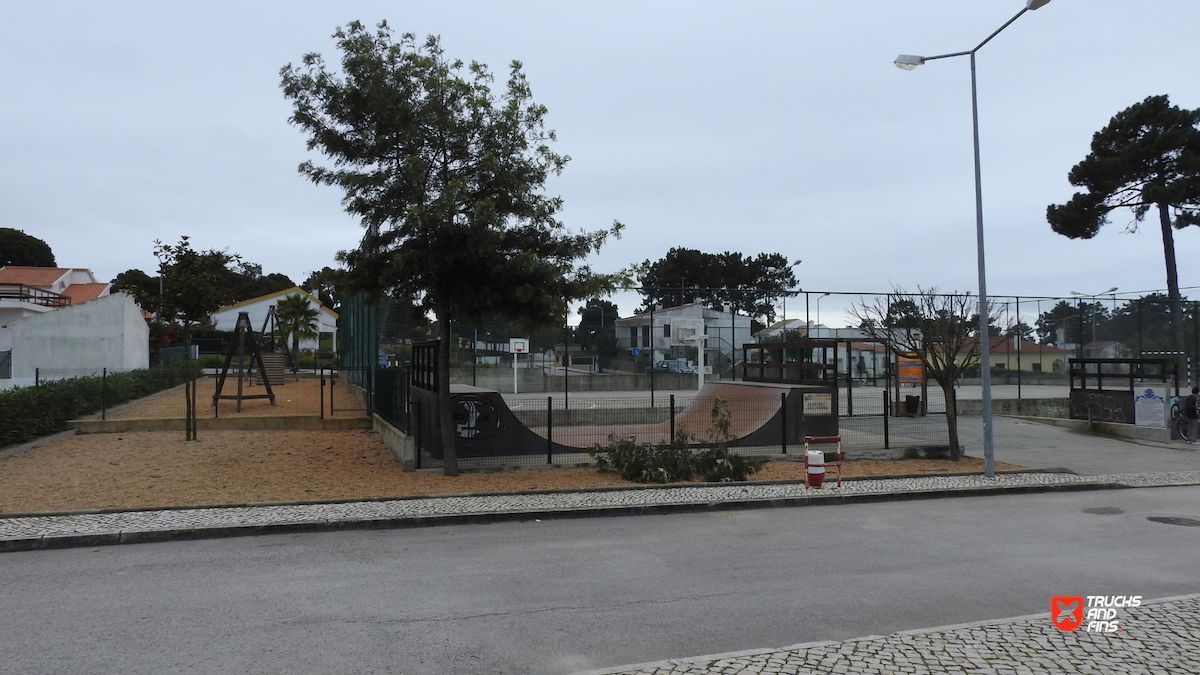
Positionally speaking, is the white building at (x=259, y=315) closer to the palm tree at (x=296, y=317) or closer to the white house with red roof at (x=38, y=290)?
the white house with red roof at (x=38, y=290)

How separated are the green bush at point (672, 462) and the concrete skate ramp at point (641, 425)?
1055 mm

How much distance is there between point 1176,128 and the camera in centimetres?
3638

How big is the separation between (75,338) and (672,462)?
98.3ft

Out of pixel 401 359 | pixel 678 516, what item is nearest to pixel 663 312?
pixel 401 359

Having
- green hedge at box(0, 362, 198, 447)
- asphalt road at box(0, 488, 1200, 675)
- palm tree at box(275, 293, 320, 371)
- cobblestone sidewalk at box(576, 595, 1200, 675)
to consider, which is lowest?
→ asphalt road at box(0, 488, 1200, 675)

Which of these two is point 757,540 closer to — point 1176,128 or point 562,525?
point 562,525

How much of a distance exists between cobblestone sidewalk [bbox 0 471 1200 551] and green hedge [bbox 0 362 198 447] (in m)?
7.71

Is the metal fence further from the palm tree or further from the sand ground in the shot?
the palm tree

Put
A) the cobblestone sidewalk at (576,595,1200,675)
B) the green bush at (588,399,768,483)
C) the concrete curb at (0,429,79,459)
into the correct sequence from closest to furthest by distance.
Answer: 1. the cobblestone sidewalk at (576,595,1200,675)
2. the green bush at (588,399,768,483)
3. the concrete curb at (0,429,79,459)

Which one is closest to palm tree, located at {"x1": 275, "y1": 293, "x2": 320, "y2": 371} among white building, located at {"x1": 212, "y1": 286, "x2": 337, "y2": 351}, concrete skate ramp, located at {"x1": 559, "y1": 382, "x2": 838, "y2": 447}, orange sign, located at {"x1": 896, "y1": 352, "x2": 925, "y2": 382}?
white building, located at {"x1": 212, "y1": 286, "x2": 337, "y2": 351}

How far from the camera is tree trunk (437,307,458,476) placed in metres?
13.0

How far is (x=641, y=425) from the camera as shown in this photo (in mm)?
18969

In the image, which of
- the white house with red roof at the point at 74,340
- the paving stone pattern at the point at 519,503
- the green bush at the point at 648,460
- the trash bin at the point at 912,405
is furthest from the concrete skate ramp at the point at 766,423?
the white house with red roof at the point at 74,340

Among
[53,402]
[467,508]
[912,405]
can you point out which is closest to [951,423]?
[912,405]
